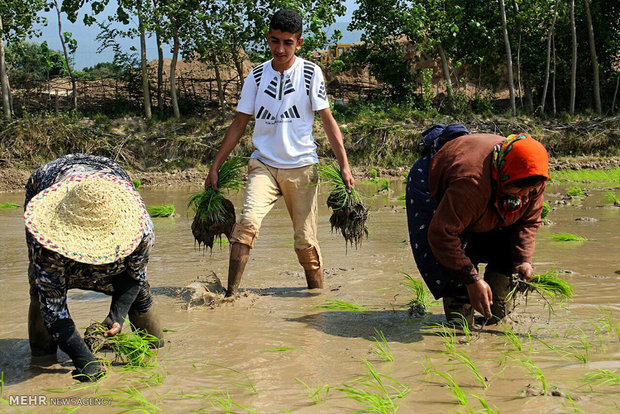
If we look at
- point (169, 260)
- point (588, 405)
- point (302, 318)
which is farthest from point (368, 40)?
point (588, 405)

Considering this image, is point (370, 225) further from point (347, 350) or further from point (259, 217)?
point (347, 350)

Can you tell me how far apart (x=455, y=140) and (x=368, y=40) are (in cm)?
1689

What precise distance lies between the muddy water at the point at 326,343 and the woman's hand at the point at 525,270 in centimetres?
27

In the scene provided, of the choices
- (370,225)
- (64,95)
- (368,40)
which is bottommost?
(370,225)

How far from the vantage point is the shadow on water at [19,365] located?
2.95 m

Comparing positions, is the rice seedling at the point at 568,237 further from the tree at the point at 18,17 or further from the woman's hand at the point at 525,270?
the tree at the point at 18,17

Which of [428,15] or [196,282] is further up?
[428,15]

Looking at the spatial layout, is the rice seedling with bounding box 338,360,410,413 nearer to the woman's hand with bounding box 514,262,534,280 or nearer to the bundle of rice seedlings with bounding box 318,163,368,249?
the woman's hand with bounding box 514,262,534,280

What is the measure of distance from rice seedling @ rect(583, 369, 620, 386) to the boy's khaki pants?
207cm

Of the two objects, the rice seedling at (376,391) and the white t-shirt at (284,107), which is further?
the white t-shirt at (284,107)

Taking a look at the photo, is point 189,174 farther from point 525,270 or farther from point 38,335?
point 525,270

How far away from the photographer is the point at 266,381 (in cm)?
278

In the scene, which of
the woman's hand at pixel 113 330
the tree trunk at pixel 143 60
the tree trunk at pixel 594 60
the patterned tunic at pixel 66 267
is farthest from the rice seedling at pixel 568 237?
the tree trunk at pixel 594 60

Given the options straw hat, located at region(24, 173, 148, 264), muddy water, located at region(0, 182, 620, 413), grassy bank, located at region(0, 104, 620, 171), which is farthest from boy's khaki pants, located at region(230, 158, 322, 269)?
grassy bank, located at region(0, 104, 620, 171)
